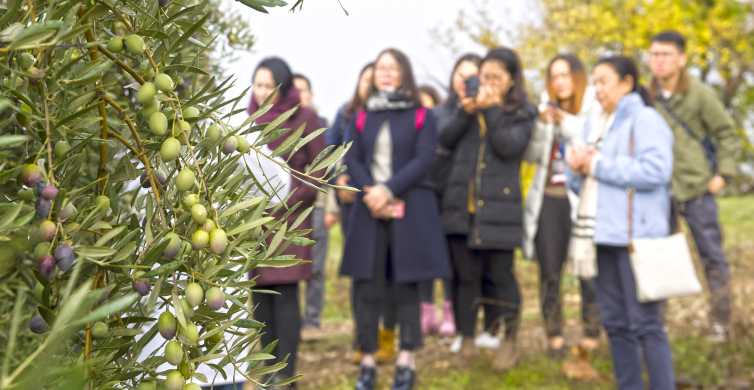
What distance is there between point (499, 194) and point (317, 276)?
2.79m

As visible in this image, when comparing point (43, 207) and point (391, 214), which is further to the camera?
point (391, 214)

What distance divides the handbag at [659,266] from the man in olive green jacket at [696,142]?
2.12m

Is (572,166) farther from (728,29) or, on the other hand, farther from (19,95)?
(728,29)

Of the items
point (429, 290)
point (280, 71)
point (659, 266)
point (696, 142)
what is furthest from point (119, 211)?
point (429, 290)

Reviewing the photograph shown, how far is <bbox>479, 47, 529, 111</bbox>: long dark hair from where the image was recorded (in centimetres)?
630

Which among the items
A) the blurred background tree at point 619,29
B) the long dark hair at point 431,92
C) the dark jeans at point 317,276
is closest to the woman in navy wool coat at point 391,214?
the dark jeans at point 317,276

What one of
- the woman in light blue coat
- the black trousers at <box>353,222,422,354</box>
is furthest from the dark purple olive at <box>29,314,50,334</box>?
the black trousers at <box>353,222,422,354</box>

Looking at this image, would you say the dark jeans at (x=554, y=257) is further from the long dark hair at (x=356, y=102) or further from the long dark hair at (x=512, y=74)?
the long dark hair at (x=356, y=102)

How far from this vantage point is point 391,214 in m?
5.95

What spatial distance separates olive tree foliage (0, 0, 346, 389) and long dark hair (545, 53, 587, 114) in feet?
18.1

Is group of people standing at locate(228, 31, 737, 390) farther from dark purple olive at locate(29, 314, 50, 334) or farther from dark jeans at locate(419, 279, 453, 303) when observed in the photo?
dark purple olive at locate(29, 314, 50, 334)

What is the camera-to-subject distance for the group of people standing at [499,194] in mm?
4992

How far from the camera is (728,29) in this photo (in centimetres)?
2080

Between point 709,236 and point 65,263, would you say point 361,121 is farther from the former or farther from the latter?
point 65,263
